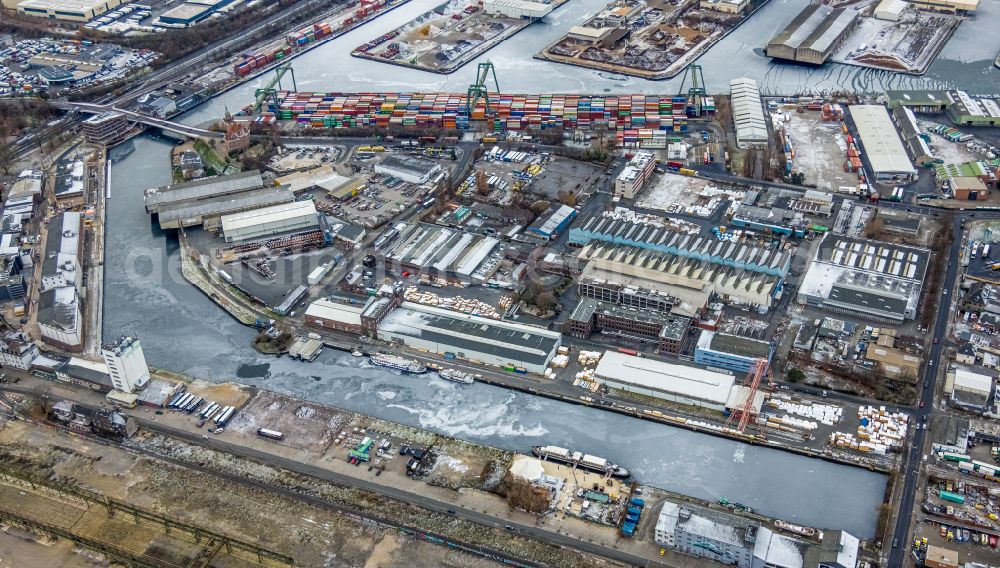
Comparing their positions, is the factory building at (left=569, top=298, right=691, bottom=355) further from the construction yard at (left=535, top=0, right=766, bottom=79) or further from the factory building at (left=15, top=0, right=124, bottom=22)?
the factory building at (left=15, top=0, right=124, bottom=22)

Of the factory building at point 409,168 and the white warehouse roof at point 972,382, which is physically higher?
the factory building at point 409,168

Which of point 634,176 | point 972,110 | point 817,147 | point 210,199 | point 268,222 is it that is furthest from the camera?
point 972,110

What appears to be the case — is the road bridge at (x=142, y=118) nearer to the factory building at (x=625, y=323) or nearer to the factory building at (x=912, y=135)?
the factory building at (x=625, y=323)

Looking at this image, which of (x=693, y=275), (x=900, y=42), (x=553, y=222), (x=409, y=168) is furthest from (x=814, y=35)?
(x=693, y=275)

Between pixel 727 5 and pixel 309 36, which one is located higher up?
pixel 727 5

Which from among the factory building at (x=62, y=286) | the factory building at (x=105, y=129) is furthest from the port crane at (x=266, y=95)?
the factory building at (x=62, y=286)

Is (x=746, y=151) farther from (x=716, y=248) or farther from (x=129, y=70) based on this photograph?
(x=129, y=70)

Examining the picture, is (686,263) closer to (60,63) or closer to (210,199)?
(210,199)
